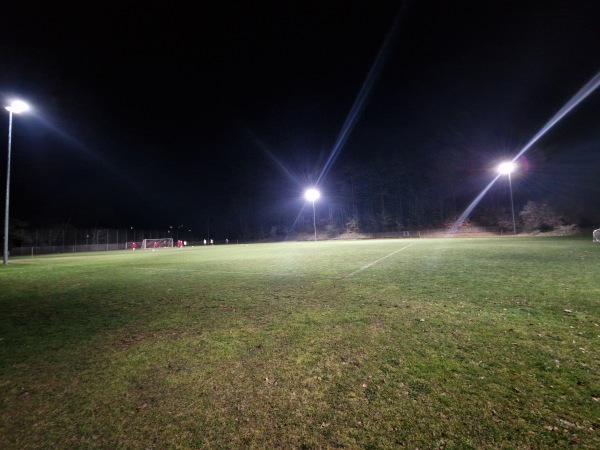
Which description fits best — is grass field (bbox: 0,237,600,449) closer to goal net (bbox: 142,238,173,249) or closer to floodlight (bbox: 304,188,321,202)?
floodlight (bbox: 304,188,321,202)

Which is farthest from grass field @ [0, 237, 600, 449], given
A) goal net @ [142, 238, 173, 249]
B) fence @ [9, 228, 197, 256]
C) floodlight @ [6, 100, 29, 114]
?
goal net @ [142, 238, 173, 249]

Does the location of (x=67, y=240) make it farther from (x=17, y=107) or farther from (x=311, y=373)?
(x=311, y=373)

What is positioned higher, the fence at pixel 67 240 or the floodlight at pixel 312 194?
the floodlight at pixel 312 194

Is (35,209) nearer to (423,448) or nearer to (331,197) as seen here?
(331,197)

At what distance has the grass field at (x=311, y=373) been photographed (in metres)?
1.98

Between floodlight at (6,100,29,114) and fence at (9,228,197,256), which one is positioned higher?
floodlight at (6,100,29,114)

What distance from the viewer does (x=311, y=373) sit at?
9.20 feet

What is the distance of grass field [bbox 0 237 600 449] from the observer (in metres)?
1.98

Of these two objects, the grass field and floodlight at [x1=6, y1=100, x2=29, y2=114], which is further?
floodlight at [x1=6, y1=100, x2=29, y2=114]

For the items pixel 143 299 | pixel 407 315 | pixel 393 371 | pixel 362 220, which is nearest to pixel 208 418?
pixel 393 371

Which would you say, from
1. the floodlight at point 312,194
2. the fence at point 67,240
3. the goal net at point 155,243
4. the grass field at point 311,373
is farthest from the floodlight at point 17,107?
the goal net at point 155,243

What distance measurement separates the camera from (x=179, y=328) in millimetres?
4316

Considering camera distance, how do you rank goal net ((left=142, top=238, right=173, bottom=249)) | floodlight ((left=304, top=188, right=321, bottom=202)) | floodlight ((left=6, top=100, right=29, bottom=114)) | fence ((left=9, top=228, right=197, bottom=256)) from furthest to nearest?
goal net ((left=142, top=238, right=173, bottom=249)), floodlight ((left=304, top=188, right=321, bottom=202)), fence ((left=9, top=228, right=197, bottom=256)), floodlight ((left=6, top=100, right=29, bottom=114))

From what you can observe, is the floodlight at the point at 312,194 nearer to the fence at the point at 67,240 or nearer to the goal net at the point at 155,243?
the goal net at the point at 155,243
